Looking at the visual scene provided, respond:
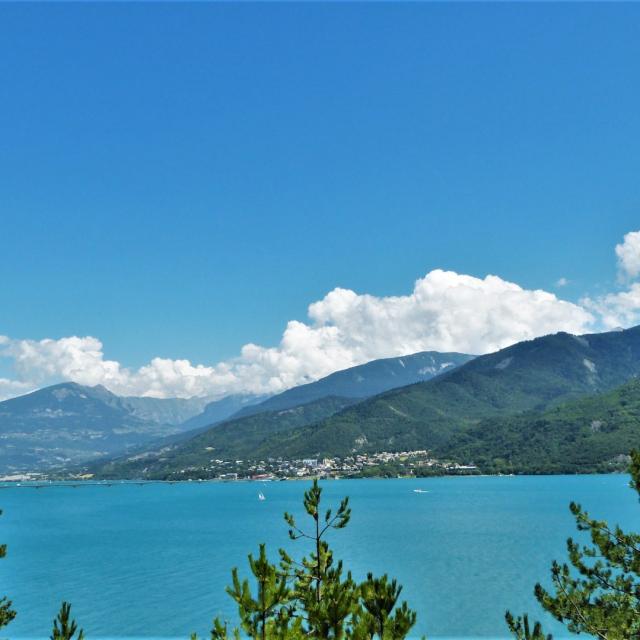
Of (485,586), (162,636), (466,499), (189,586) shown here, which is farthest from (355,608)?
(466,499)

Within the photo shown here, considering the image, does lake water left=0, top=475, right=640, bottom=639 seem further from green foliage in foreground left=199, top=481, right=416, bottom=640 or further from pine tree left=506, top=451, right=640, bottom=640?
green foliage in foreground left=199, top=481, right=416, bottom=640

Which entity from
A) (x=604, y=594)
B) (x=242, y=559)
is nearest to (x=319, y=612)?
(x=604, y=594)

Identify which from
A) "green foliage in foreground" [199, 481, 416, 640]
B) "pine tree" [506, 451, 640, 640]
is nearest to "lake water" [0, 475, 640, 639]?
"pine tree" [506, 451, 640, 640]

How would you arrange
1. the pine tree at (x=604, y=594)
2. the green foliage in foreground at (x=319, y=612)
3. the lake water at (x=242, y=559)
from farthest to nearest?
the lake water at (x=242, y=559) < the pine tree at (x=604, y=594) < the green foliage in foreground at (x=319, y=612)

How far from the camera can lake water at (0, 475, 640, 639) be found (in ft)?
212

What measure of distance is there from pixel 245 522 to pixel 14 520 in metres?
89.9

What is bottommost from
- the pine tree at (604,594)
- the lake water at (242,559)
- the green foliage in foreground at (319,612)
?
the lake water at (242,559)

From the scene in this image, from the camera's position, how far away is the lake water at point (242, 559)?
64.6m

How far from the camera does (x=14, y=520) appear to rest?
191m

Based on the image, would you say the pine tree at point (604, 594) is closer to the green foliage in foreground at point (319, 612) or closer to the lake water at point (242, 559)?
the green foliage in foreground at point (319, 612)

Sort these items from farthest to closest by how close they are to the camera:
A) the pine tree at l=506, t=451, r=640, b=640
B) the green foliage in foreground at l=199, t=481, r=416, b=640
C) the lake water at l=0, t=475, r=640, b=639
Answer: the lake water at l=0, t=475, r=640, b=639
the pine tree at l=506, t=451, r=640, b=640
the green foliage in foreground at l=199, t=481, r=416, b=640

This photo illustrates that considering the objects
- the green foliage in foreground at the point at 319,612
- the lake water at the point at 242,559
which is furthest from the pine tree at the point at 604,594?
the lake water at the point at 242,559

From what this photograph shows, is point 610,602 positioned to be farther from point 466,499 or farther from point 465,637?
point 466,499

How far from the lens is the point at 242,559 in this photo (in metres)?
98.9
